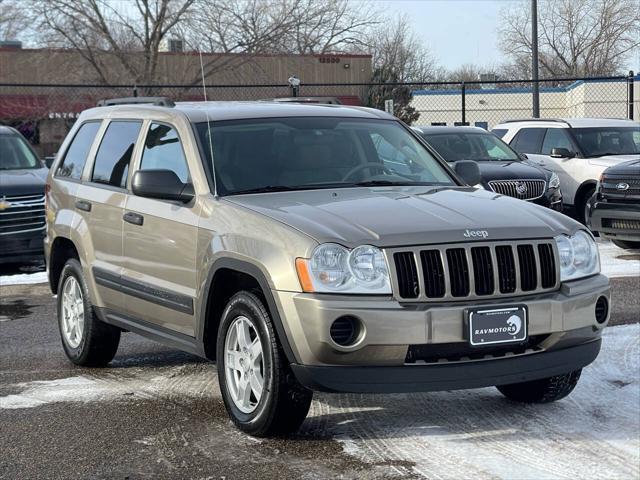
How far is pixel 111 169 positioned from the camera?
707 cm

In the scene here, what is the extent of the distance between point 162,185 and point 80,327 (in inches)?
74.1

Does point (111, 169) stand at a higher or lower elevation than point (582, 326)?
higher

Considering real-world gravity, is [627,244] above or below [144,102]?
below

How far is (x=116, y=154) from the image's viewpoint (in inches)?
279

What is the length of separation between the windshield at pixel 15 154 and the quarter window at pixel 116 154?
6902mm

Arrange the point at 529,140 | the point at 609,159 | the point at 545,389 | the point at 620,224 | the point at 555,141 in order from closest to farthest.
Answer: the point at 545,389, the point at 620,224, the point at 609,159, the point at 555,141, the point at 529,140

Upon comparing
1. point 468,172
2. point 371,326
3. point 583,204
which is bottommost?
point 583,204

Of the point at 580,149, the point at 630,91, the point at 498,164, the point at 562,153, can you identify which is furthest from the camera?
the point at 630,91

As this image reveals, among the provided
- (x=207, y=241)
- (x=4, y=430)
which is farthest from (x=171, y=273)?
(x=4, y=430)

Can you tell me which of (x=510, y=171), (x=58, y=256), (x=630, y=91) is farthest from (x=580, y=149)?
(x=58, y=256)

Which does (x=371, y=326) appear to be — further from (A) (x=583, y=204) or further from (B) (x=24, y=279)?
(A) (x=583, y=204)

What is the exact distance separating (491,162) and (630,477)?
10.2m

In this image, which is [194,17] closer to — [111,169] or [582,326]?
[111,169]

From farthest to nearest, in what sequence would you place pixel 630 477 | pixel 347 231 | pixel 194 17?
pixel 194 17
pixel 347 231
pixel 630 477
